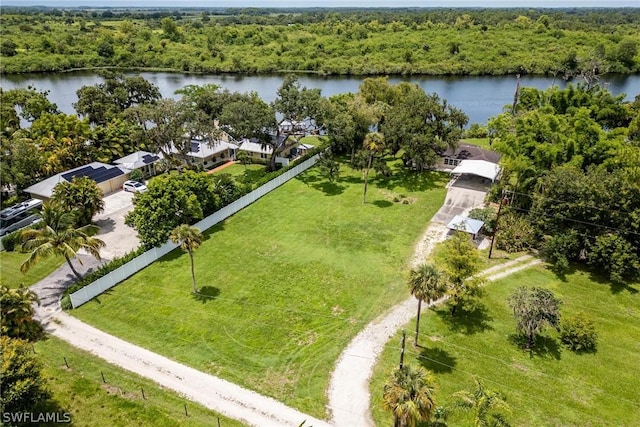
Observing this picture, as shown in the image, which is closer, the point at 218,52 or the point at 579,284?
the point at 579,284

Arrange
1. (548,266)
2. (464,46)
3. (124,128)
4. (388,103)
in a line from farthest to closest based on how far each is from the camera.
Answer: (464,46) < (388,103) < (124,128) < (548,266)

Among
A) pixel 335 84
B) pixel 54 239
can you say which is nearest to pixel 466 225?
pixel 54 239

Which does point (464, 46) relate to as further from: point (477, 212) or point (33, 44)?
point (33, 44)

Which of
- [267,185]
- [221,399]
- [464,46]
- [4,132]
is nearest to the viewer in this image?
[221,399]

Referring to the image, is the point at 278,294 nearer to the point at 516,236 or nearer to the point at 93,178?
the point at 516,236

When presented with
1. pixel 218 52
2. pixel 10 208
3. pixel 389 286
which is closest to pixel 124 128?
pixel 10 208

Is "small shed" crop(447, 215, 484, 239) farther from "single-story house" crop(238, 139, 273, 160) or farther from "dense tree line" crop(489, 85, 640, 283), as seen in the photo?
"single-story house" crop(238, 139, 273, 160)

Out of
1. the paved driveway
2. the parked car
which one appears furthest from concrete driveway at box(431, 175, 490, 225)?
the parked car
